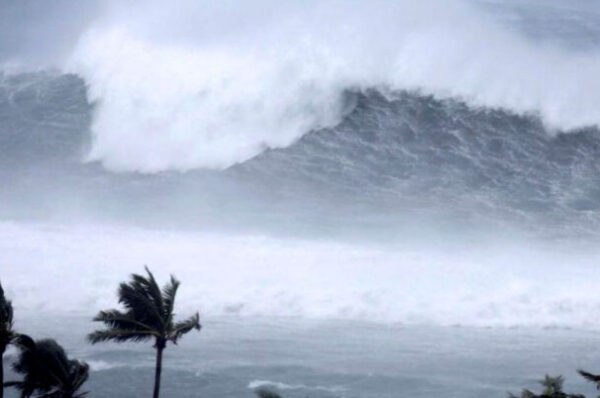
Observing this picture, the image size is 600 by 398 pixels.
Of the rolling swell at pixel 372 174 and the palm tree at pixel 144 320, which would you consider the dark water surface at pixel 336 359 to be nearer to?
the palm tree at pixel 144 320

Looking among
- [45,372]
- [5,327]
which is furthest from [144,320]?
[5,327]

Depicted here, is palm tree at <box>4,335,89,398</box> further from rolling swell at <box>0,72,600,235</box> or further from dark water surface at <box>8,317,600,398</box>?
rolling swell at <box>0,72,600,235</box>

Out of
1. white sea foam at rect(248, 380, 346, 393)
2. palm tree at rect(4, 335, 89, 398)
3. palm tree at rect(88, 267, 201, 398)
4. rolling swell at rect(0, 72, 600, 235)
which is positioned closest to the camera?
palm tree at rect(4, 335, 89, 398)

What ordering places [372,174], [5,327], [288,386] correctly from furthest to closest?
[372,174], [288,386], [5,327]

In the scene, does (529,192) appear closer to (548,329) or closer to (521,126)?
(521,126)

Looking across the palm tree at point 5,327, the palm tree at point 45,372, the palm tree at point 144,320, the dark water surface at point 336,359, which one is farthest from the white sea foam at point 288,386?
the palm tree at point 5,327

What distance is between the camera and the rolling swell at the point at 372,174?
3981 cm

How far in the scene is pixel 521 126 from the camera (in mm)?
44750

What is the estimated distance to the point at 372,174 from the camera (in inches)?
1647

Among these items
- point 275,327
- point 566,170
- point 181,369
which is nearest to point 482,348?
point 275,327

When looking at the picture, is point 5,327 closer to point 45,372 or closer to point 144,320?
point 45,372

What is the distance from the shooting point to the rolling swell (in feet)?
131

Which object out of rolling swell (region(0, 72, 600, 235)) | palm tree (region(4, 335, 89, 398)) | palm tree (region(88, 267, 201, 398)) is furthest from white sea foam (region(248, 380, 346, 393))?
rolling swell (region(0, 72, 600, 235))

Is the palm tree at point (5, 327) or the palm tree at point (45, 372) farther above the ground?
the palm tree at point (5, 327)
